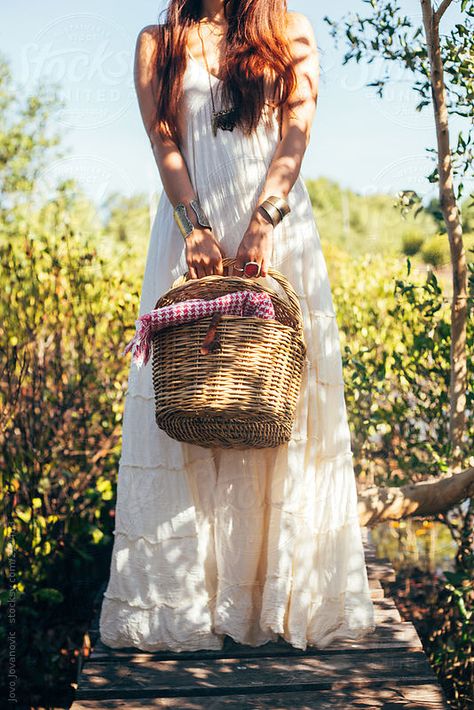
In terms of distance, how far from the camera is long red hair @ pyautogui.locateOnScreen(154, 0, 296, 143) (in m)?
2.91

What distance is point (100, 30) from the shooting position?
14.4 ft

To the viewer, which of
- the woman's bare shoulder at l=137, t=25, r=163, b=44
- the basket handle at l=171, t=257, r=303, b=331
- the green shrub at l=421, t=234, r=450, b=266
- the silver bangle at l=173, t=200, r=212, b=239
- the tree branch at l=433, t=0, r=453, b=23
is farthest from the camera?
the green shrub at l=421, t=234, r=450, b=266

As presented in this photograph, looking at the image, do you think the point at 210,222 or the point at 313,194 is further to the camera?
the point at 313,194

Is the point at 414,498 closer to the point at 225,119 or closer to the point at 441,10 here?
the point at 225,119

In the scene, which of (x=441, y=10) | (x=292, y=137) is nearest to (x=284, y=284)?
(x=292, y=137)

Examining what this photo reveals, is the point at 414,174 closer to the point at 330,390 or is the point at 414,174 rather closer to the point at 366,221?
the point at 330,390

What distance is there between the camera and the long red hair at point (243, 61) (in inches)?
114

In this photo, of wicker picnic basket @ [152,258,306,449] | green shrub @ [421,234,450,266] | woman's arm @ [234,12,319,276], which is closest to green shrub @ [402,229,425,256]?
green shrub @ [421,234,450,266]

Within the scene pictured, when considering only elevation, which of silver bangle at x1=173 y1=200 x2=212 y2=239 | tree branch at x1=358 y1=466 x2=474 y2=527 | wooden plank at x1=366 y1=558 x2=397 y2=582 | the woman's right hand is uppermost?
silver bangle at x1=173 y1=200 x2=212 y2=239

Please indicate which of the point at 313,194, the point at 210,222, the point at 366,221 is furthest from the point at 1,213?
the point at 313,194

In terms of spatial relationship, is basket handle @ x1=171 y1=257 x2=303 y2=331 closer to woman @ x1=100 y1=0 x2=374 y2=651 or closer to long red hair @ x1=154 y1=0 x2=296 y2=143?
woman @ x1=100 y1=0 x2=374 y2=651

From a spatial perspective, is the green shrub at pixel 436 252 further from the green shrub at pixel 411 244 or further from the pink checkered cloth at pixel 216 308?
the pink checkered cloth at pixel 216 308

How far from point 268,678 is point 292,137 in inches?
69.4

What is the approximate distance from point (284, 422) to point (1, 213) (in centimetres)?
712
